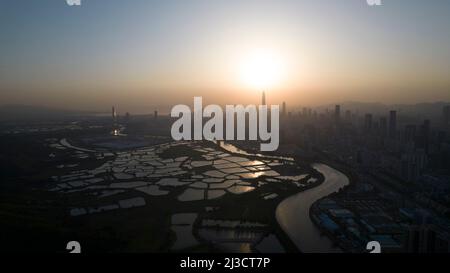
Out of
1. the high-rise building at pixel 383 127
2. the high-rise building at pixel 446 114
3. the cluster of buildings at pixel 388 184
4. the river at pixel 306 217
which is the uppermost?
the high-rise building at pixel 446 114

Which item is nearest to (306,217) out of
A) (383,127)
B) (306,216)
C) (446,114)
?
(306,216)

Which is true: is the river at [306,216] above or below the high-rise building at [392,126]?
below

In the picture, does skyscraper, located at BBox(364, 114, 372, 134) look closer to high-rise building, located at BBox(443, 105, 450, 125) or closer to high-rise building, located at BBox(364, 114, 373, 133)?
high-rise building, located at BBox(364, 114, 373, 133)

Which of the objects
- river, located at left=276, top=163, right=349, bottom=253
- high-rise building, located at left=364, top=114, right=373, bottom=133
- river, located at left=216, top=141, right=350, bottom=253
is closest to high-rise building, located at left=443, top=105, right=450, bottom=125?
high-rise building, located at left=364, top=114, right=373, bottom=133

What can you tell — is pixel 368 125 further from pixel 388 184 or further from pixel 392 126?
pixel 388 184

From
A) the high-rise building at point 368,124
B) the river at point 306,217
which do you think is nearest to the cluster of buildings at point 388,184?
the high-rise building at point 368,124

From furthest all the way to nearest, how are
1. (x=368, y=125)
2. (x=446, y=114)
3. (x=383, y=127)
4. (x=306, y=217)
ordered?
(x=368, y=125) < (x=446, y=114) < (x=383, y=127) < (x=306, y=217)

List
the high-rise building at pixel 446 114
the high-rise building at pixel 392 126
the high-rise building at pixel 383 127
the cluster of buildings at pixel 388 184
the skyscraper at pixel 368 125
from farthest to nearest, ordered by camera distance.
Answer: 1. the skyscraper at pixel 368 125
2. the high-rise building at pixel 446 114
3. the high-rise building at pixel 383 127
4. the high-rise building at pixel 392 126
5. the cluster of buildings at pixel 388 184

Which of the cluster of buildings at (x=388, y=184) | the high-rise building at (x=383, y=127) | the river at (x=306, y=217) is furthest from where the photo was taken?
the high-rise building at (x=383, y=127)

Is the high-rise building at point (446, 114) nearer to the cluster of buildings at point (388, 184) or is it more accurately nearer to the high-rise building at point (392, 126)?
the cluster of buildings at point (388, 184)

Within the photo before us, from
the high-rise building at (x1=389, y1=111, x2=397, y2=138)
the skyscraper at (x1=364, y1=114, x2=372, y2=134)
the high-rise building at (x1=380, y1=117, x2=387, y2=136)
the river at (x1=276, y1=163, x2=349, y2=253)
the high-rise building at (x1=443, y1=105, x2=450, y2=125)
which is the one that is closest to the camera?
the river at (x1=276, y1=163, x2=349, y2=253)

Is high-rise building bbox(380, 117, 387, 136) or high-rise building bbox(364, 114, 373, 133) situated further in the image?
high-rise building bbox(364, 114, 373, 133)
